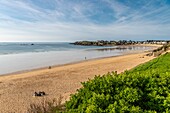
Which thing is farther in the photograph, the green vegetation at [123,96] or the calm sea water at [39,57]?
the calm sea water at [39,57]

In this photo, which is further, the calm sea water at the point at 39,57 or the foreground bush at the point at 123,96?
the calm sea water at the point at 39,57

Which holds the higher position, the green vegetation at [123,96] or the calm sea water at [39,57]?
the green vegetation at [123,96]

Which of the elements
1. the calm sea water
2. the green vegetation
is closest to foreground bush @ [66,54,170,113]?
the green vegetation

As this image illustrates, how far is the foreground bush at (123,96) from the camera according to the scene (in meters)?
3.64

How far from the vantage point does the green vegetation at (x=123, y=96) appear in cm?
364

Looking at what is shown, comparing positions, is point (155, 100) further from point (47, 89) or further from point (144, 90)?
→ point (47, 89)

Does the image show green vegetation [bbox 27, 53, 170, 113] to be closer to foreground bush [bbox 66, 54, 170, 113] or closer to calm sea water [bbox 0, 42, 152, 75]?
foreground bush [bbox 66, 54, 170, 113]

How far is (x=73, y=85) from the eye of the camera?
50.9ft

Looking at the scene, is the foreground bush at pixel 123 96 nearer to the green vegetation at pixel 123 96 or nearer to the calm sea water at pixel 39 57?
the green vegetation at pixel 123 96

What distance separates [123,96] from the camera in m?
4.02

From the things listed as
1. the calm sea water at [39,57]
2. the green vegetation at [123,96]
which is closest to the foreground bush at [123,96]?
the green vegetation at [123,96]

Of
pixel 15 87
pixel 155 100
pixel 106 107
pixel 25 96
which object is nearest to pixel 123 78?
pixel 155 100

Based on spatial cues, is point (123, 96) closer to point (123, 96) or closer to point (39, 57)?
point (123, 96)

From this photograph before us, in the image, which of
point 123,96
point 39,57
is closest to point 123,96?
point 123,96
